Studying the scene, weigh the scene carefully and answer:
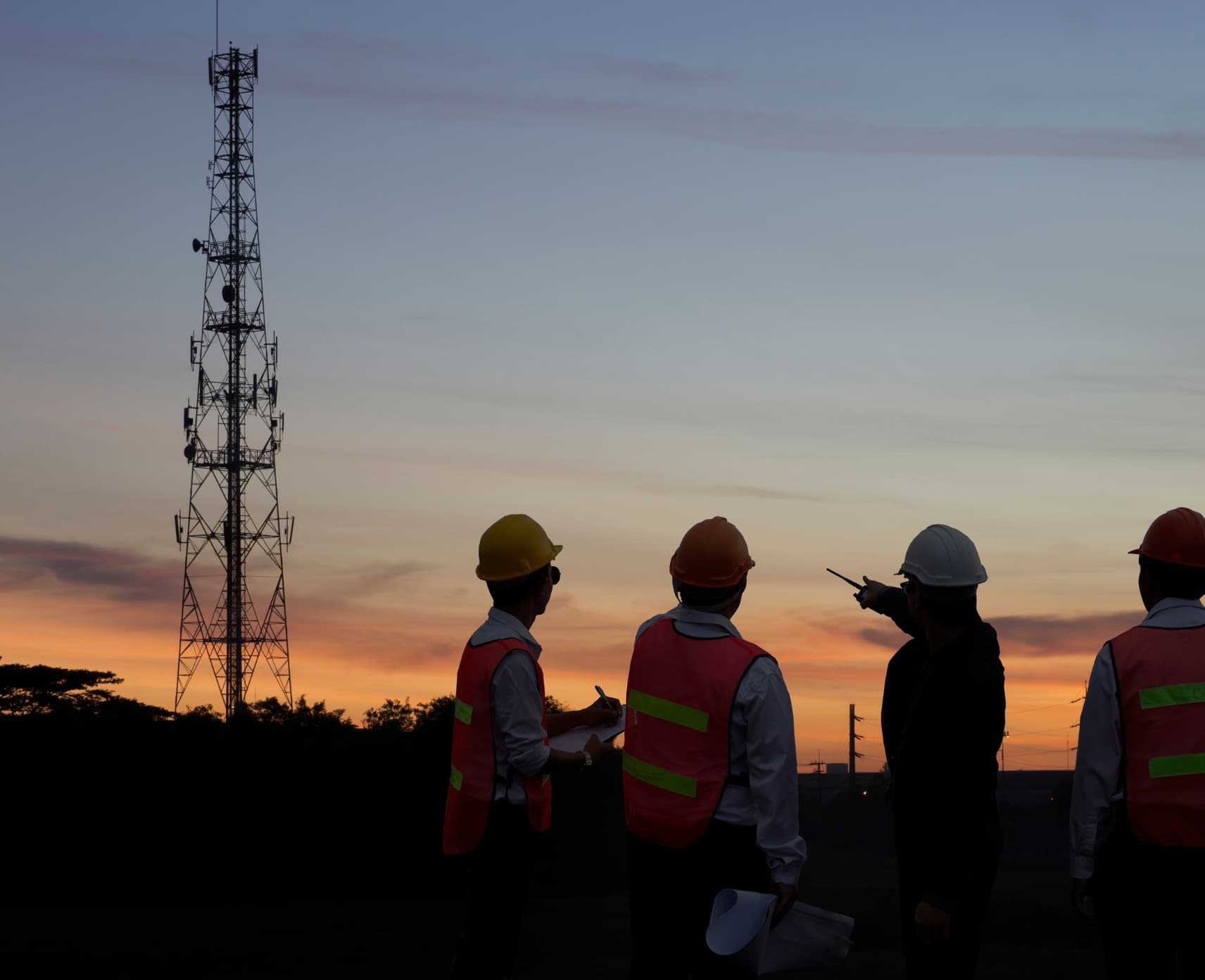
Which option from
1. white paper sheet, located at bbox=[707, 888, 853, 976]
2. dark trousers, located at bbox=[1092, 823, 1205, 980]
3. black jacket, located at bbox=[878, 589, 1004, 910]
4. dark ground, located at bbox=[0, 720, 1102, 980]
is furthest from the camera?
dark ground, located at bbox=[0, 720, 1102, 980]

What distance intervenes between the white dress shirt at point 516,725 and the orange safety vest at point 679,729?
1.70 ft

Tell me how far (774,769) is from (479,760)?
62.7 inches

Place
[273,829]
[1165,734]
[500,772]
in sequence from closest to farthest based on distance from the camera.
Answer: [1165,734] → [500,772] → [273,829]

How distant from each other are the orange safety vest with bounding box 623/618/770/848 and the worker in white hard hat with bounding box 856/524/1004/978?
2.27 ft

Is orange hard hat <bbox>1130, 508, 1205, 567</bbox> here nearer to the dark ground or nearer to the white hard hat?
the white hard hat

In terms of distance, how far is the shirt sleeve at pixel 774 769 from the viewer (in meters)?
5.75

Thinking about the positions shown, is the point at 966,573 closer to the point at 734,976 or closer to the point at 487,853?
the point at 734,976

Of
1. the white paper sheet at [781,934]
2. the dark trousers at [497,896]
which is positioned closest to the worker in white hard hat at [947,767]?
the white paper sheet at [781,934]

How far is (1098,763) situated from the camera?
627 cm

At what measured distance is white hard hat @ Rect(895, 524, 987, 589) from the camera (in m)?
5.89

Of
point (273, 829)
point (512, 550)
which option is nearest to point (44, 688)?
point (273, 829)

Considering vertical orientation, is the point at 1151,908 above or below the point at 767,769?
below

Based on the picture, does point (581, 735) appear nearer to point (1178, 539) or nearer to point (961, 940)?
point (961, 940)

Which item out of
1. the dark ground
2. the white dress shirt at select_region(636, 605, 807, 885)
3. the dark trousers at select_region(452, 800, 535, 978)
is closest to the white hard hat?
the white dress shirt at select_region(636, 605, 807, 885)
